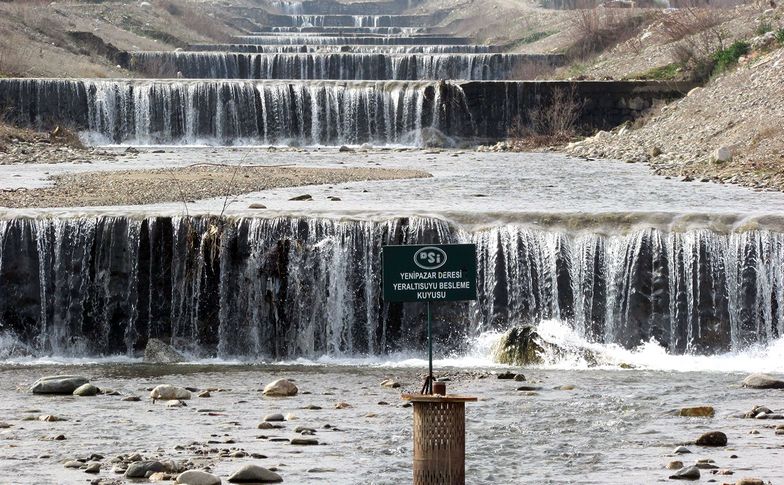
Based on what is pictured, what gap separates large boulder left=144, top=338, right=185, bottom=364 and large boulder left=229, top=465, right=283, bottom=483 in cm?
874

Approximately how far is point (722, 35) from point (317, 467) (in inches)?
1332

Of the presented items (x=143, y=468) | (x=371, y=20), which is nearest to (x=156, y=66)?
(x=371, y=20)

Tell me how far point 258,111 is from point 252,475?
32068 millimetres

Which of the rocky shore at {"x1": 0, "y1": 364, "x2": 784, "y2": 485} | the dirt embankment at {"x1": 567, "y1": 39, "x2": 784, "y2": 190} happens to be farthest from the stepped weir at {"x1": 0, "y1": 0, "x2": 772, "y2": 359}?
the dirt embankment at {"x1": 567, "y1": 39, "x2": 784, "y2": 190}

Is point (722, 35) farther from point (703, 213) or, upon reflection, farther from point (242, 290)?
point (242, 290)

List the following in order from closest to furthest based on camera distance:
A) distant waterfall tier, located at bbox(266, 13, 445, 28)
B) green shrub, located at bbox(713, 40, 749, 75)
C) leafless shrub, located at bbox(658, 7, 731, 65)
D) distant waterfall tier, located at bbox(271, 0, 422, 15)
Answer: green shrub, located at bbox(713, 40, 749, 75) < leafless shrub, located at bbox(658, 7, 731, 65) < distant waterfall tier, located at bbox(266, 13, 445, 28) < distant waterfall tier, located at bbox(271, 0, 422, 15)

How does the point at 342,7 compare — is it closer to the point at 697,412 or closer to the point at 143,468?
the point at 697,412

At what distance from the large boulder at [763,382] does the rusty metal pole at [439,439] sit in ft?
24.3

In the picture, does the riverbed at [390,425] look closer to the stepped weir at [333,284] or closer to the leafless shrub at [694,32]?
the stepped weir at [333,284]

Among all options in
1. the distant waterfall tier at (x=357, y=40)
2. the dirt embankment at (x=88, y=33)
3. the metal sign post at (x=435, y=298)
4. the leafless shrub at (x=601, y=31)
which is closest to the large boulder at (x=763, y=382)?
the metal sign post at (x=435, y=298)

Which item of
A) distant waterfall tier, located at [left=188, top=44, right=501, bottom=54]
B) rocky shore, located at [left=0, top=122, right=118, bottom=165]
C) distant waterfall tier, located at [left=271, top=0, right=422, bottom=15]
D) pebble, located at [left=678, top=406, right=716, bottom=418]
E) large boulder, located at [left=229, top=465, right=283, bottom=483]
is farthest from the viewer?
distant waterfall tier, located at [left=271, top=0, right=422, bottom=15]

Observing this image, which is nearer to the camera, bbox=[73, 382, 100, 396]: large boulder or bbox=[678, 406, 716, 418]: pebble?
bbox=[678, 406, 716, 418]: pebble

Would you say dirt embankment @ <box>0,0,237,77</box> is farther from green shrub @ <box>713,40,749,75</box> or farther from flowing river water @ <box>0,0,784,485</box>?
green shrub @ <box>713,40,749,75</box>

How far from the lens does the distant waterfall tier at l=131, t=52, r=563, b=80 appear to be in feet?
175
